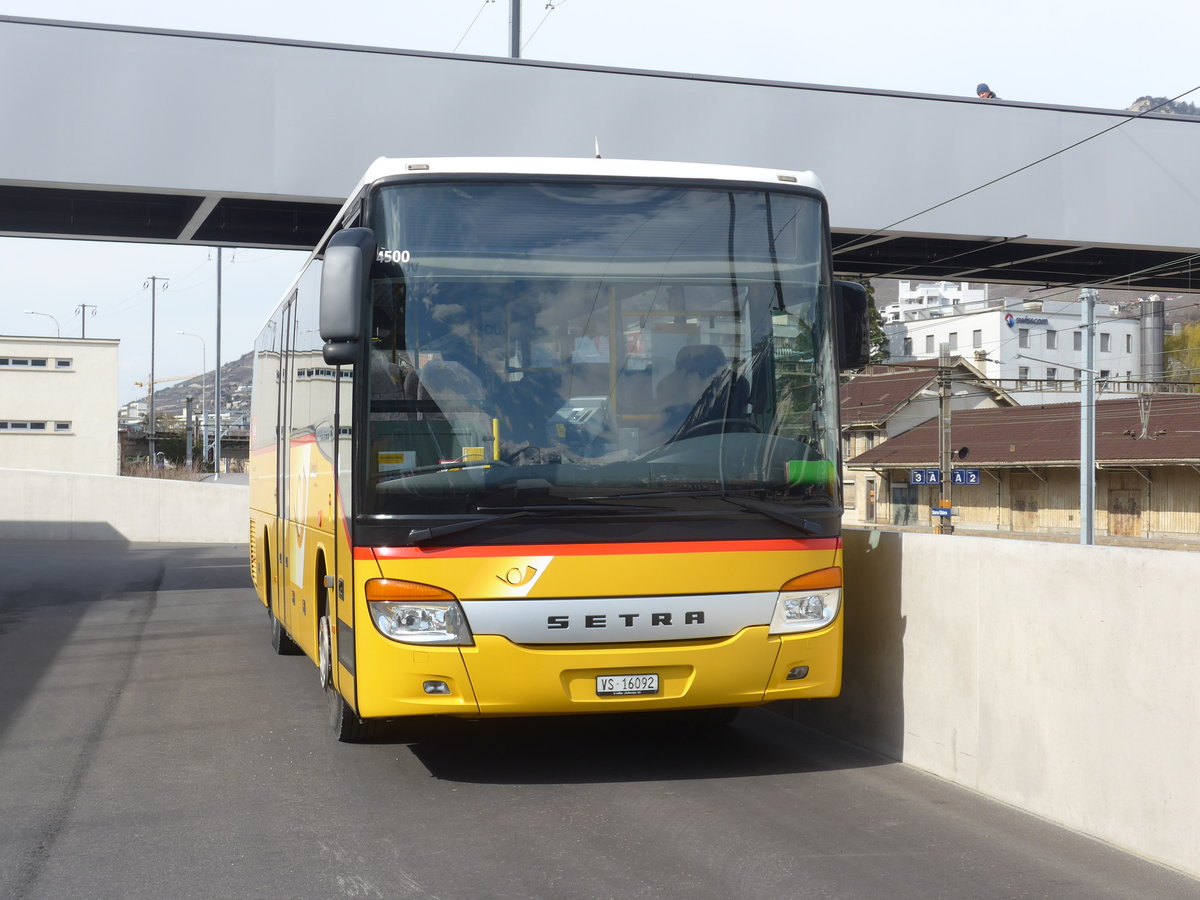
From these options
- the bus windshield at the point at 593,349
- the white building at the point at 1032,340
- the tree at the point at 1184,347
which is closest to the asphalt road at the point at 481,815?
the bus windshield at the point at 593,349

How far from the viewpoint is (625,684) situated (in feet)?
23.1

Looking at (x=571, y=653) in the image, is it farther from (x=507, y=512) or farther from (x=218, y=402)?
(x=218, y=402)

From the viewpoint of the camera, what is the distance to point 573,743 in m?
8.55

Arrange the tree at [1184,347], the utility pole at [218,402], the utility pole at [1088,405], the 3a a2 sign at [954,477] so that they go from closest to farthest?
the utility pole at [1088,405] < the 3a a2 sign at [954,477] < the utility pole at [218,402] < the tree at [1184,347]

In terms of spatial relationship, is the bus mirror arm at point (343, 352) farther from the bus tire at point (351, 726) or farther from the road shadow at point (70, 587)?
the road shadow at point (70, 587)

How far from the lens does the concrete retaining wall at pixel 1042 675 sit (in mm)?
5719

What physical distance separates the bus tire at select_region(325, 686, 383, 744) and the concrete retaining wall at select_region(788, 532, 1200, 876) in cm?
287

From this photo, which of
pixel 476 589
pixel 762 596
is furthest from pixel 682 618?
pixel 476 589

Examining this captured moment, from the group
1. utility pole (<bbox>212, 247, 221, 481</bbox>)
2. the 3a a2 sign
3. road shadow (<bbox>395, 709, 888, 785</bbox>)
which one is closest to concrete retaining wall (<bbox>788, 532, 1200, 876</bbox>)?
road shadow (<bbox>395, 709, 888, 785</bbox>)

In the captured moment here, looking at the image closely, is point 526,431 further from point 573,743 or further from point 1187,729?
point 1187,729

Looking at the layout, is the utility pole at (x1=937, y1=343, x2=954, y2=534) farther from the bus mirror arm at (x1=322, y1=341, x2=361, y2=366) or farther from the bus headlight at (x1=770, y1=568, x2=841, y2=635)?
the bus mirror arm at (x1=322, y1=341, x2=361, y2=366)

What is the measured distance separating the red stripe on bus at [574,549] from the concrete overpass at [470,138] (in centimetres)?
913

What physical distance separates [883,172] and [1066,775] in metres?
11.4

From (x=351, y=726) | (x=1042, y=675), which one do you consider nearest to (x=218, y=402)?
(x=351, y=726)
